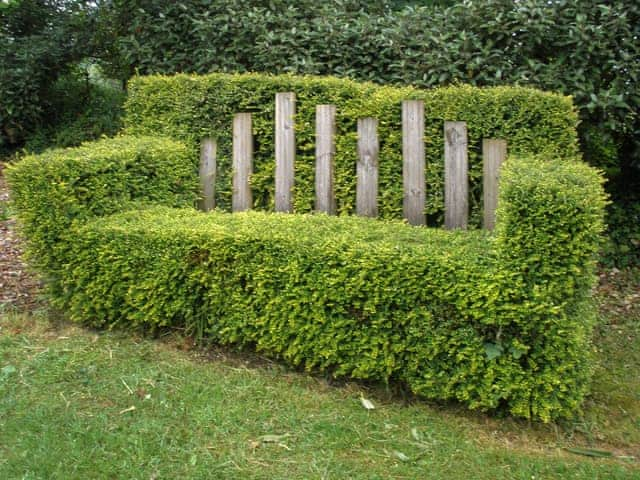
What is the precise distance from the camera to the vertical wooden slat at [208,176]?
5605 millimetres

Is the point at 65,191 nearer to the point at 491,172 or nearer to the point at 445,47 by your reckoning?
the point at 491,172

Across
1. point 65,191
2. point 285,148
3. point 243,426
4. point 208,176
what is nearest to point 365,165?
point 285,148

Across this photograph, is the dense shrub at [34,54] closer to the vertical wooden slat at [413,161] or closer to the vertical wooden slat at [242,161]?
the vertical wooden slat at [242,161]

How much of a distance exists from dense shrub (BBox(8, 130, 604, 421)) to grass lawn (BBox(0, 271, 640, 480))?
159 mm

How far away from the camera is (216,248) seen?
403 centimetres

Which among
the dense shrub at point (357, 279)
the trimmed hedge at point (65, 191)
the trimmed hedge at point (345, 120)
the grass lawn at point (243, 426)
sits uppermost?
the trimmed hedge at point (345, 120)

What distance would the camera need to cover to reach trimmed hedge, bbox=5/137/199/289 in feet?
14.6

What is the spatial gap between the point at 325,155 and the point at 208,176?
1084mm

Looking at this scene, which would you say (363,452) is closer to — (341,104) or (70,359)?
(70,359)

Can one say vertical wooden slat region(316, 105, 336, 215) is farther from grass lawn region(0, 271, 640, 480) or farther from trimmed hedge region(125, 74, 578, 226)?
grass lawn region(0, 271, 640, 480)

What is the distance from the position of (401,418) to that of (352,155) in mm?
2319

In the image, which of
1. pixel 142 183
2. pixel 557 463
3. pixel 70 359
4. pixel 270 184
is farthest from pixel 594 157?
pixel 70 359

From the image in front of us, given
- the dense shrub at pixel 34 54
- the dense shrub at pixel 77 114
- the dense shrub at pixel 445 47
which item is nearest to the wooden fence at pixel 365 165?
the dense shrub at pixel 445 47

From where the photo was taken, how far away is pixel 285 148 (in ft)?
17.7
